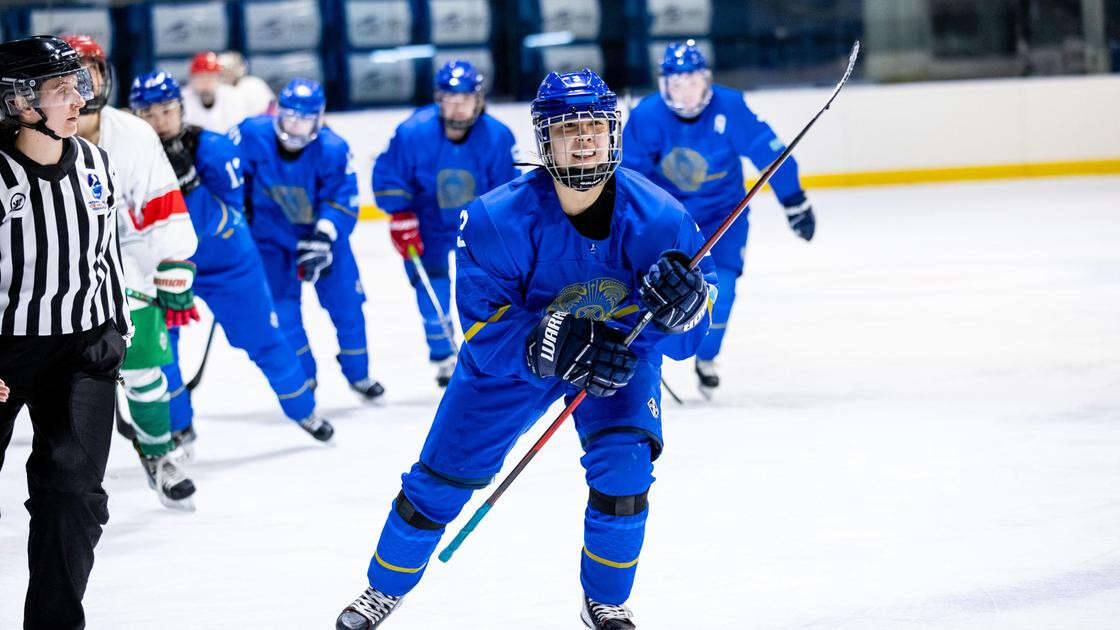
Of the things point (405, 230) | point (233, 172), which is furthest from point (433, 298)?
point (233, 172)

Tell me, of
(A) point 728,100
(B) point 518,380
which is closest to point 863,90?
(A) point 728,100

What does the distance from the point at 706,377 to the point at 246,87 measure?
195 inches

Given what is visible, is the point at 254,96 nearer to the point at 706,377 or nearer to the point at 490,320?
the point at 706,377

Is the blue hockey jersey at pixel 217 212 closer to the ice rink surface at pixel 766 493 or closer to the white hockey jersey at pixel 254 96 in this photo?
the ice rink surface at pixel 766 493

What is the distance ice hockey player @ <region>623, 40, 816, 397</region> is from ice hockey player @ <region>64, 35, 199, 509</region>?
1.87m

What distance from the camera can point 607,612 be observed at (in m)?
2.60

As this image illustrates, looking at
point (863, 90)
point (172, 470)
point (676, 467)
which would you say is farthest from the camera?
point (863, 90)

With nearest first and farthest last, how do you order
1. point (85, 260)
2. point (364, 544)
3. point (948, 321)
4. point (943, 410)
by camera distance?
point (85, 260) → point (364, 544) → point (943, 410) → point (948, 321)

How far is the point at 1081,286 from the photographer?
251 inches

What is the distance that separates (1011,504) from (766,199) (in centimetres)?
702

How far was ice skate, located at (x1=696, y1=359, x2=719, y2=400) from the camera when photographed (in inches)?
190

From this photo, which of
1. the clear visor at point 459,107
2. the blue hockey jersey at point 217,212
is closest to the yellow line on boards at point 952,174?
the clear visor at point 459,107

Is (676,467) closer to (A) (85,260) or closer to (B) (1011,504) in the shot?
(B) (1011,504)

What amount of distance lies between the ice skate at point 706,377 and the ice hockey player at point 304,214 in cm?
112
